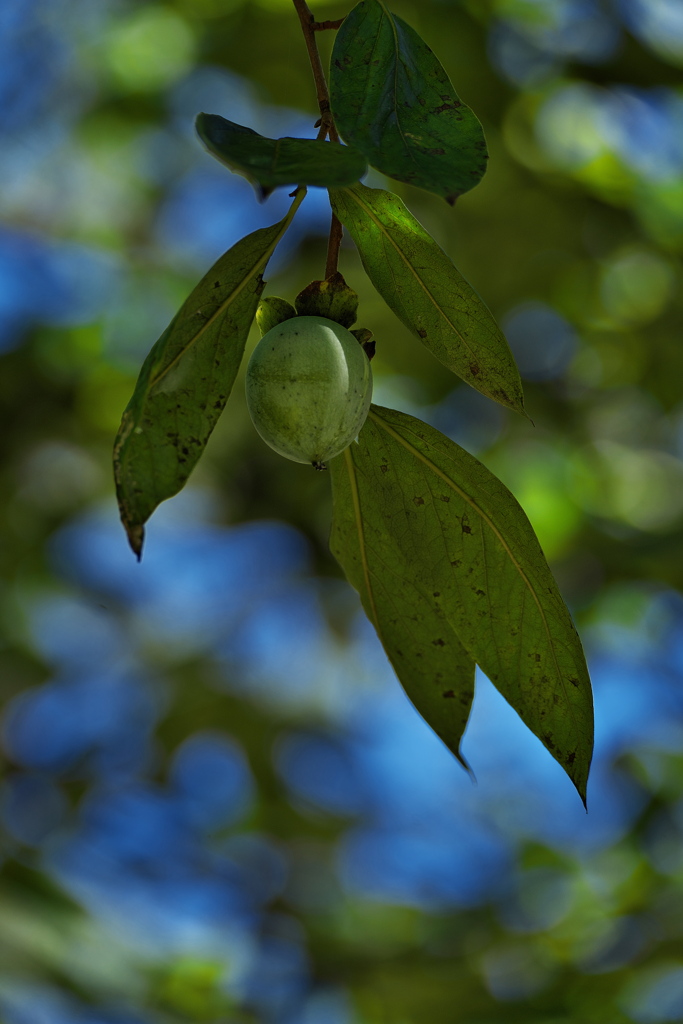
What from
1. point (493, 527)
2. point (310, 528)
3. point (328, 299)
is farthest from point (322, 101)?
point (310, 528)

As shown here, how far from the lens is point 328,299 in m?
0.84

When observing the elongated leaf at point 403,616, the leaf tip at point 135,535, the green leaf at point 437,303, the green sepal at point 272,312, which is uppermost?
the green sepal at point 272,312

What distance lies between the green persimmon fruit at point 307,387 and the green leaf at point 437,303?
0.06m

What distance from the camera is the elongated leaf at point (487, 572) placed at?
85 centimetres

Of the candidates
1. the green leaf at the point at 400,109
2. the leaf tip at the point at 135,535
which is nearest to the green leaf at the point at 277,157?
the green leaf at the point at 400,109

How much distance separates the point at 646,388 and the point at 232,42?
5.63ft

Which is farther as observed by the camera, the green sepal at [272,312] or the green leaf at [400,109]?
the green sepal at [272,312]

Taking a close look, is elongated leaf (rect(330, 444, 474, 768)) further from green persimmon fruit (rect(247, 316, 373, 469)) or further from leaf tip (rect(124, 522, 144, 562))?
leaf tip (rect(124, 522, 144, 562))

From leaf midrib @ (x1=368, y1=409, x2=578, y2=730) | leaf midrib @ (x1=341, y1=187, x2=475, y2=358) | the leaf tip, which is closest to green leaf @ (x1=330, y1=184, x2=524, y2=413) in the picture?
leaf midrib @ (x1=341, y1=187, x2=475, y2=358)

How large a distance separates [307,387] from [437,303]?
131 millimetres

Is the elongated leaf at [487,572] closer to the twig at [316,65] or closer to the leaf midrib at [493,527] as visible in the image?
the leaf midrib at [493,527]

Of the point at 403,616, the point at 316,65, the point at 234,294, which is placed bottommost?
the point at 403,616

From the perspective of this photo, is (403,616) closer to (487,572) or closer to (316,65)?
(487,572)

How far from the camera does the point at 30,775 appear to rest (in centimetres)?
364
